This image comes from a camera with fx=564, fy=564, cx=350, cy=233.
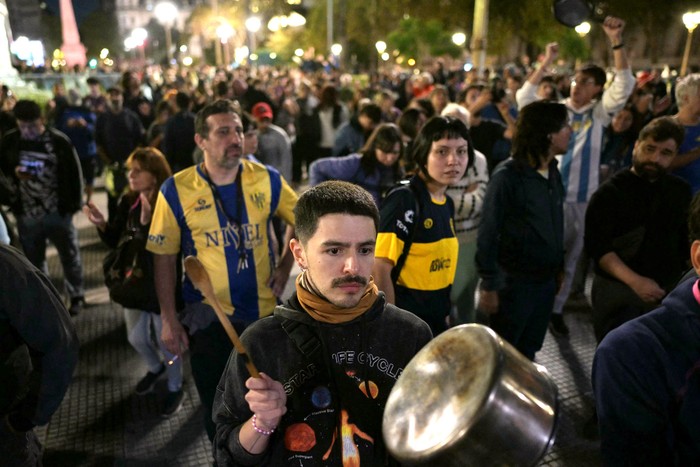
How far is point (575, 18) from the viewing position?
5.14 meters

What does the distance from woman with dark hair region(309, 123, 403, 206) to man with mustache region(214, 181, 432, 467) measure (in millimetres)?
3035

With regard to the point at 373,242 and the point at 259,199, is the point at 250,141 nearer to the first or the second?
the point at 259,199

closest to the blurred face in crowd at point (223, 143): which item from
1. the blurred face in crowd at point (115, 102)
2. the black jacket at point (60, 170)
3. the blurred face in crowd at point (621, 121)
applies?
the black jacket at point (60, 170)

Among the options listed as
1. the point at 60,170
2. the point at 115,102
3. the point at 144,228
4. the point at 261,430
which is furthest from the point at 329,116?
the point at 261,430

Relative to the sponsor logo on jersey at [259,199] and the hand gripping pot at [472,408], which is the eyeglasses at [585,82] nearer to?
the sponsor logo on jersey at [259,199]

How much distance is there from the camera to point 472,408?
1.18 meters

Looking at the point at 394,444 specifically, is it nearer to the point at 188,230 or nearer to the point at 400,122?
the point at 188,230

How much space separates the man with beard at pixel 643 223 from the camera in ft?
11.3

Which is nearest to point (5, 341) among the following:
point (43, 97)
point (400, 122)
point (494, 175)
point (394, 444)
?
point (394, 444)

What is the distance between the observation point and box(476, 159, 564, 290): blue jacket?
3.64 m

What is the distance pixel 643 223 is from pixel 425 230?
1.41m

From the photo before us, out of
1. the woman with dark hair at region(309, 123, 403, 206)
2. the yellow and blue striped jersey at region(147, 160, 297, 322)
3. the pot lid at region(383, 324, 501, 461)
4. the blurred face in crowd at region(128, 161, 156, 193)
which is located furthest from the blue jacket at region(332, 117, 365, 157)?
the pot lid at region(383, 324, 501, 461)

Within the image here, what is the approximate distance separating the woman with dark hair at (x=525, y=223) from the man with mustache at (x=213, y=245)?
139cm

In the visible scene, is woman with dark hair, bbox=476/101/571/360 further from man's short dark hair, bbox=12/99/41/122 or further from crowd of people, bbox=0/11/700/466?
man's short dark hair, bbox=12/99/41/122
